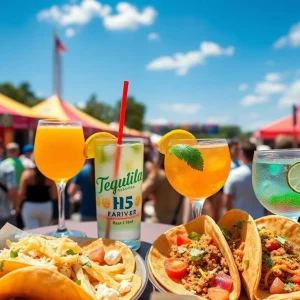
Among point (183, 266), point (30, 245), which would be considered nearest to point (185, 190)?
point (183, 266)

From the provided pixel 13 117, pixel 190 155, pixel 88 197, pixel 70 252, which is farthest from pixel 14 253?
pixel 13 117

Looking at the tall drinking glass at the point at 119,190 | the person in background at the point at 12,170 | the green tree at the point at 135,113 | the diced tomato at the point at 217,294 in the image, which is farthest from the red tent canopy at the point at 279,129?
the green tree at the point at 135,113

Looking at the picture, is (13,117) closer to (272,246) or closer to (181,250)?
(181,250)

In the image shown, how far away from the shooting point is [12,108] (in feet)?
27.2

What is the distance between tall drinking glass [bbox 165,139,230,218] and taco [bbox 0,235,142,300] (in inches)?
14.3

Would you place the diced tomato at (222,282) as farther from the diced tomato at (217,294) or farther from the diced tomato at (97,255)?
the diced tomato at (97,255)

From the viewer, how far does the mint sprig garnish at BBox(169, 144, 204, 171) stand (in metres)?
1.35

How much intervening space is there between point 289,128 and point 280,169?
10166 millimetres

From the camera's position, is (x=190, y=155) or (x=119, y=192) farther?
(x=119, y=192)

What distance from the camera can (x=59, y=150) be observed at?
1702mm

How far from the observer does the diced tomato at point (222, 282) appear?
3.56 feet

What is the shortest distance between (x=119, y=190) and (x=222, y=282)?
0.59 m

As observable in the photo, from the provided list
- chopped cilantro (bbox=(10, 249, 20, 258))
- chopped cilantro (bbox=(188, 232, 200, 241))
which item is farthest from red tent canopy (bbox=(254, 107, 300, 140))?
chopped cilantro (bbox=(10, 249, 20, 258))

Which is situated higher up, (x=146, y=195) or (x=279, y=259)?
(x=279, y=259)
